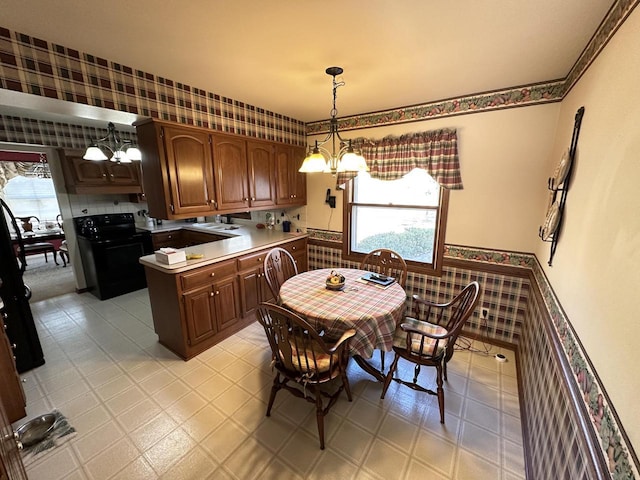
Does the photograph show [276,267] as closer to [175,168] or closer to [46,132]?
[175,168]

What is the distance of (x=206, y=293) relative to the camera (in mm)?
2475

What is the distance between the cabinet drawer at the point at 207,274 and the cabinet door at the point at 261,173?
82 centimetres

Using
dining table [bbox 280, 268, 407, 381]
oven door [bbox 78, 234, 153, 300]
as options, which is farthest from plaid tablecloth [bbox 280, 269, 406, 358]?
oven door [bbox 78, 234, 153, 300]

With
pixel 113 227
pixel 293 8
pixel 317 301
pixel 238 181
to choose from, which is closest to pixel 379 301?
pixel 317 301

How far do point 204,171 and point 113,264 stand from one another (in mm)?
2423

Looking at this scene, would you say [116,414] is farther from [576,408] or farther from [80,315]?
[576,408]

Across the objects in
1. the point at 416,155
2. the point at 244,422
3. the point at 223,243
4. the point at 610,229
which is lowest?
the point at 244,422

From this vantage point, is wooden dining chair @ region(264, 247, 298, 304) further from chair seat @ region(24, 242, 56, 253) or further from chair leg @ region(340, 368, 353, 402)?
chair seat @ region(24, 242, 56, 253)

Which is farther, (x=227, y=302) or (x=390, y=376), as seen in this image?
(x=227, y=302)

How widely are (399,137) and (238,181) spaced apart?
181cm

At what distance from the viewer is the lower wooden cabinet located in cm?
232

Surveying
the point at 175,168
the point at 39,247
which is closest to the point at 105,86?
the point at 175,168

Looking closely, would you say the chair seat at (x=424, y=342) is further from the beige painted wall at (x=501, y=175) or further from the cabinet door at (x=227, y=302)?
the cabinet door at (x=227, y=302)

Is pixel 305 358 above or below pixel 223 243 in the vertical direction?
below
